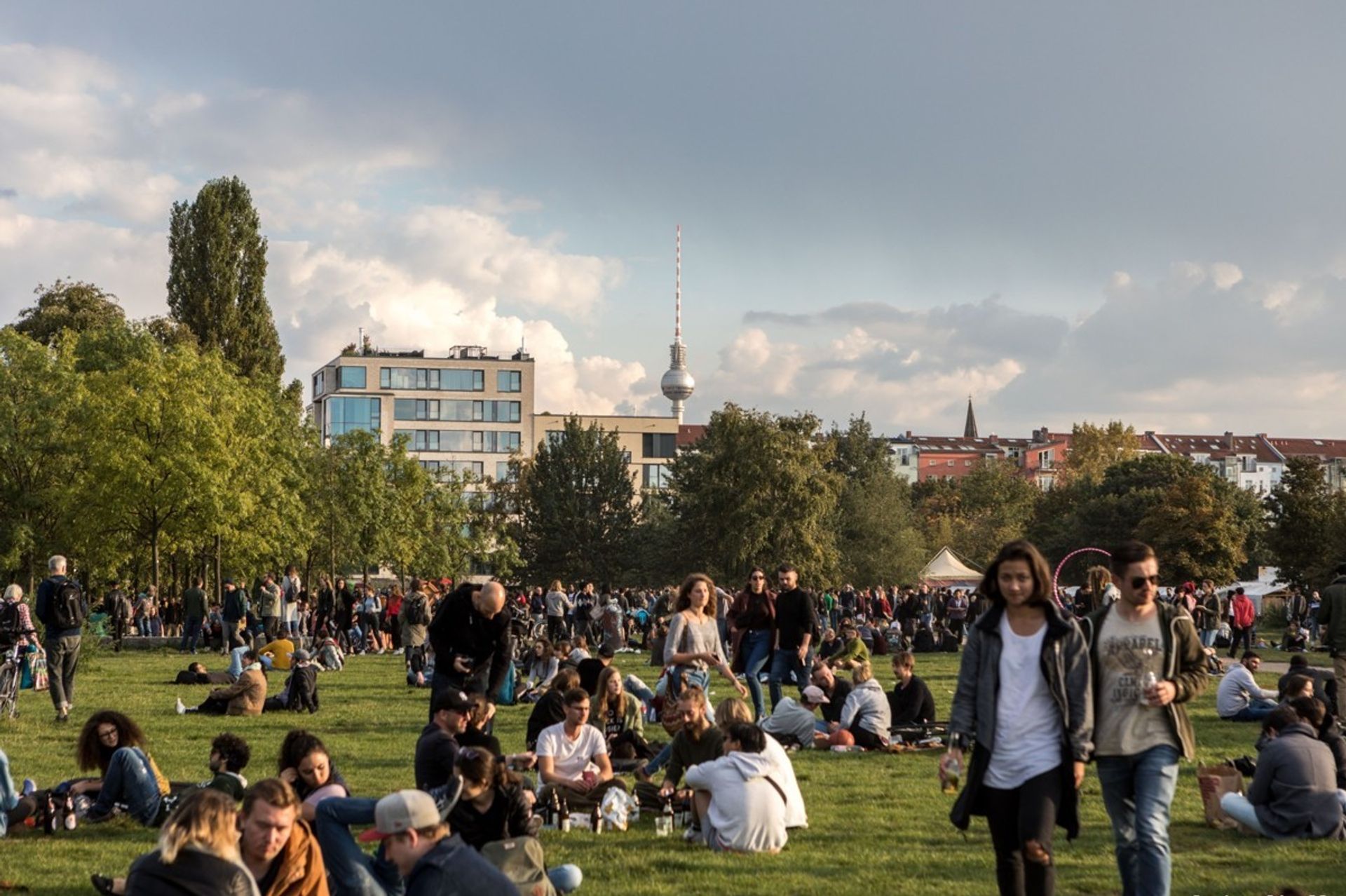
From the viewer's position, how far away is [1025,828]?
6426mm

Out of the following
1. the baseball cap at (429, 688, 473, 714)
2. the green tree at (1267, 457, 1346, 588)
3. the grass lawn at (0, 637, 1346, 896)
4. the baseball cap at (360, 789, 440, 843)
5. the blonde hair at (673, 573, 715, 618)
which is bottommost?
the grass lawn at (0, 637, 1346, 896)

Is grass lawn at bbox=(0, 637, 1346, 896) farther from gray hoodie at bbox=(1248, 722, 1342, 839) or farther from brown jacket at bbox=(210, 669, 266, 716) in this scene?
brown jacket at bbox=(210, 669, 266, 716)

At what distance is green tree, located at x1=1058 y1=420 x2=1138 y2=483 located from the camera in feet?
419

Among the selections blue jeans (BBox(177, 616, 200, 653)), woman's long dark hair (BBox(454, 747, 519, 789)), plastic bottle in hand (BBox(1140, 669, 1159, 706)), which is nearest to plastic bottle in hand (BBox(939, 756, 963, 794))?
plastic bottle in hand (BBox(1140, 669, 1159, 706))

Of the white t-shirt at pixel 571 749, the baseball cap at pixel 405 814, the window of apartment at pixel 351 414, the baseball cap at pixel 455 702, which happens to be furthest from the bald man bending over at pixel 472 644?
the window of apartment at pixel 351 414

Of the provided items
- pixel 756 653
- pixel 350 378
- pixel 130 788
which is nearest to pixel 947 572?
pixel 756 653

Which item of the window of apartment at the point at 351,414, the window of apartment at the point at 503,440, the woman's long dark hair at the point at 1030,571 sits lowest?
the woman's long dark hair at the point at 1030,571

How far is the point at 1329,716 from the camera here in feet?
39.4

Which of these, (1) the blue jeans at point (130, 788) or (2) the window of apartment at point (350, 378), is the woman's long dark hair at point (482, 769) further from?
(2) the window of apartment at point (350, 378)

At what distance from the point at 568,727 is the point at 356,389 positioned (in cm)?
11130

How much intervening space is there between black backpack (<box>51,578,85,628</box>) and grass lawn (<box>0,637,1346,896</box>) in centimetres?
116

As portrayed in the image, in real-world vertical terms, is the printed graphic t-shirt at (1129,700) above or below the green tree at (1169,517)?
below

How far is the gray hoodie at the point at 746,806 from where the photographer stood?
10078 mm

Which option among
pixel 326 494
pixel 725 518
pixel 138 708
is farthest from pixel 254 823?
pixel 725 518
